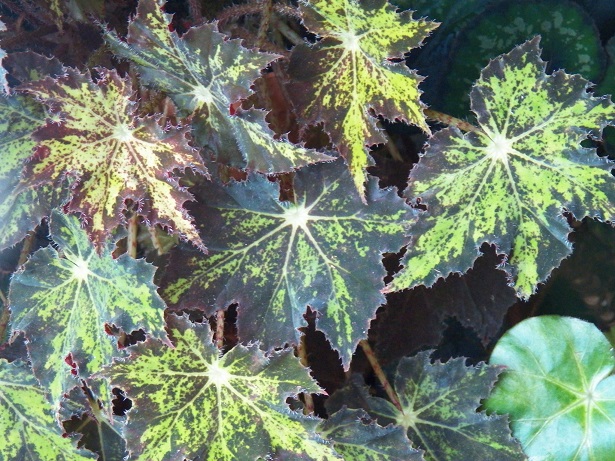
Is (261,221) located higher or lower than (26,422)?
higher

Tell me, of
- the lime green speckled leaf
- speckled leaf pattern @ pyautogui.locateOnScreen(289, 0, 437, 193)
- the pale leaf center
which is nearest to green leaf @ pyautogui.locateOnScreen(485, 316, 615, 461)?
the pale leaf center

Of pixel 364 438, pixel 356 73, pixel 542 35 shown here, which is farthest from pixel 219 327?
pixel 542 35

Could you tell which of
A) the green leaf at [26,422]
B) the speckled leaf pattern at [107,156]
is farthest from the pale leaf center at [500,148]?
the green leaf at [26,422]

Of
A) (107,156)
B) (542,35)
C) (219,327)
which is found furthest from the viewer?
(542,35)

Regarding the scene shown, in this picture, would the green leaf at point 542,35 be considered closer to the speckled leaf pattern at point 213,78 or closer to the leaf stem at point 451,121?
the leaf stem at point 451,121

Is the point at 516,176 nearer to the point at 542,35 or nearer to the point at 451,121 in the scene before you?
the point at 451,121

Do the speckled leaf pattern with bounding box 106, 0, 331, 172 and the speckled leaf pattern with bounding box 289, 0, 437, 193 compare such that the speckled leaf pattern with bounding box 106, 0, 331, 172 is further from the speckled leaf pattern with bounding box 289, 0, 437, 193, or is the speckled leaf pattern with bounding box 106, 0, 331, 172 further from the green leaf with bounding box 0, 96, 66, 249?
the green leaf with bounding box 0, 96, 66, 249
